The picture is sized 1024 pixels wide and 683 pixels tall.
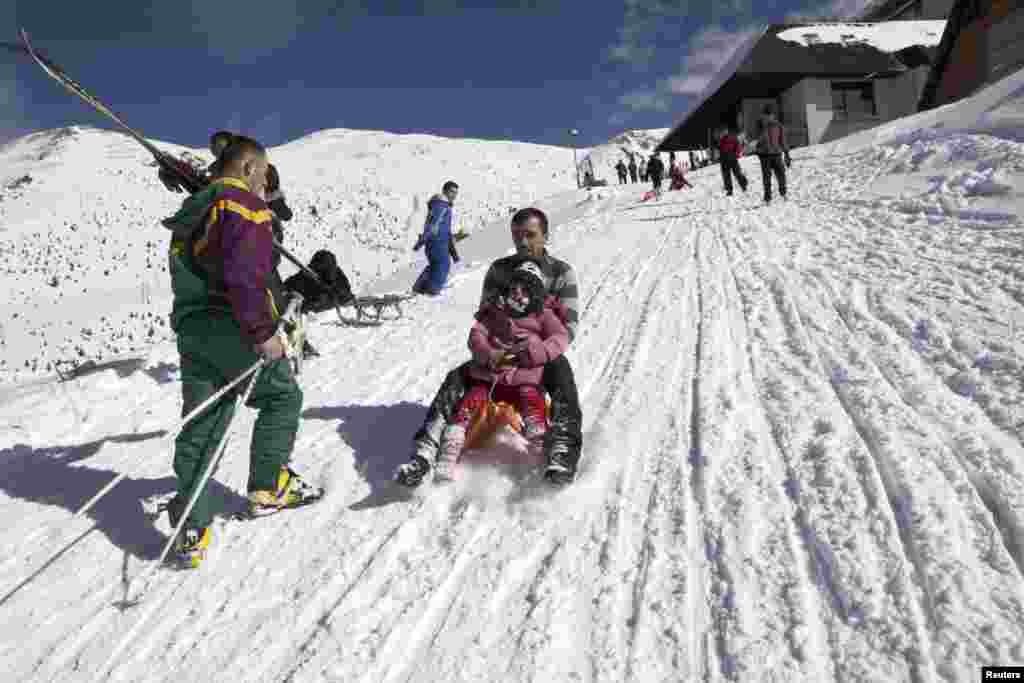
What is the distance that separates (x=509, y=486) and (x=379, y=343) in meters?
3.96

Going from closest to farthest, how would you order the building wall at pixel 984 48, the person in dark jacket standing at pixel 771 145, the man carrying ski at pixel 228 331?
the man carrying ski at pixel 228 331, the person in dark jacket standing at pixel 771 145, the building wall at pixel 984 48

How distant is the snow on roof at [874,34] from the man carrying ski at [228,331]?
31851 mm

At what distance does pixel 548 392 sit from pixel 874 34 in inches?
1378

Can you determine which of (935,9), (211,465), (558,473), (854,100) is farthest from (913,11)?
(211,465)

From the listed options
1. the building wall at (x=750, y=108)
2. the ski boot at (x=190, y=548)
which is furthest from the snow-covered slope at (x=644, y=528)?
the building wall at (x=750, y=108)

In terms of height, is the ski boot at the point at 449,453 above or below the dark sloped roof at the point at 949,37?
below

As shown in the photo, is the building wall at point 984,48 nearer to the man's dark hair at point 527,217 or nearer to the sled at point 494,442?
the man's dark hair at point 527,217

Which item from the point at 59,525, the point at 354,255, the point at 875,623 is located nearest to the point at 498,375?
the point at 875,623

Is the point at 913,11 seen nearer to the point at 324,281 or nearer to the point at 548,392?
the point at 324,281

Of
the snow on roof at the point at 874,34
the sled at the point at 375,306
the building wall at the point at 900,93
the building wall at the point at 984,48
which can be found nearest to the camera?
the sled at the point at 375,306

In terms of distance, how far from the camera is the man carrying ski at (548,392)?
2.67m

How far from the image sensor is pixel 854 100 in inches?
1099

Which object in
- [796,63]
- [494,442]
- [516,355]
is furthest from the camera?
[796,63]

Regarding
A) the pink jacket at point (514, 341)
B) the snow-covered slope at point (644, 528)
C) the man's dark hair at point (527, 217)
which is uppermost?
the man's dark hair at point (527, 217)
